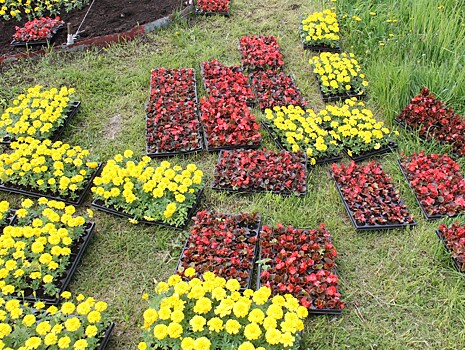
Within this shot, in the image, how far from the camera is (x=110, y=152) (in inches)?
187

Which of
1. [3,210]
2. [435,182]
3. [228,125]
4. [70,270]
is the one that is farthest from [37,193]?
[435,182]

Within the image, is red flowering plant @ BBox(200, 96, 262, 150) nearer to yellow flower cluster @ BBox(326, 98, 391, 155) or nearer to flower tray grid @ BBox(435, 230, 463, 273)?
yellow flower cluster @ BBox(326, 98, 391, 155)

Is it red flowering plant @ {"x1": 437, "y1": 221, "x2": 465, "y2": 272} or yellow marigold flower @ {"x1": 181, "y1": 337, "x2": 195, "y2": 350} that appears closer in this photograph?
yellow marigold flower @ {"x1": 181, "y1": 337, "x2": 195, "y2": 350}

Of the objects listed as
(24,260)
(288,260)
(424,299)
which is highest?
(24,260)

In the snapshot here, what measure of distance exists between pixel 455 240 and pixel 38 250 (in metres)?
3.30

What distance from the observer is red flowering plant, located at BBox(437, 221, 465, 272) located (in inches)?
145

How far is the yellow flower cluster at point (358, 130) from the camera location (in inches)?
185

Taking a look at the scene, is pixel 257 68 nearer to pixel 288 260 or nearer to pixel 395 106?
pixel 395 106

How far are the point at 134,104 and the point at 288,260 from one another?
277 cm

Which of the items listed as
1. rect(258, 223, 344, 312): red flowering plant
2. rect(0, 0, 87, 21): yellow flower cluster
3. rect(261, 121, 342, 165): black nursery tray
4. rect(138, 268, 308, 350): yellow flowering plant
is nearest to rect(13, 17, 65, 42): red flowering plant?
rect(0, 0, 87, 21): yellow flower cluster

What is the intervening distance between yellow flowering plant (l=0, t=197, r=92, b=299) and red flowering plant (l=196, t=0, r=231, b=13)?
4084 millimetres

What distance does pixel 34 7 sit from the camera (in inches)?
267

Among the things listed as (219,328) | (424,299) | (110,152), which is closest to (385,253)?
(424,299)

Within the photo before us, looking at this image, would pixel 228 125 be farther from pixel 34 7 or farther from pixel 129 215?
pixel 34 7
